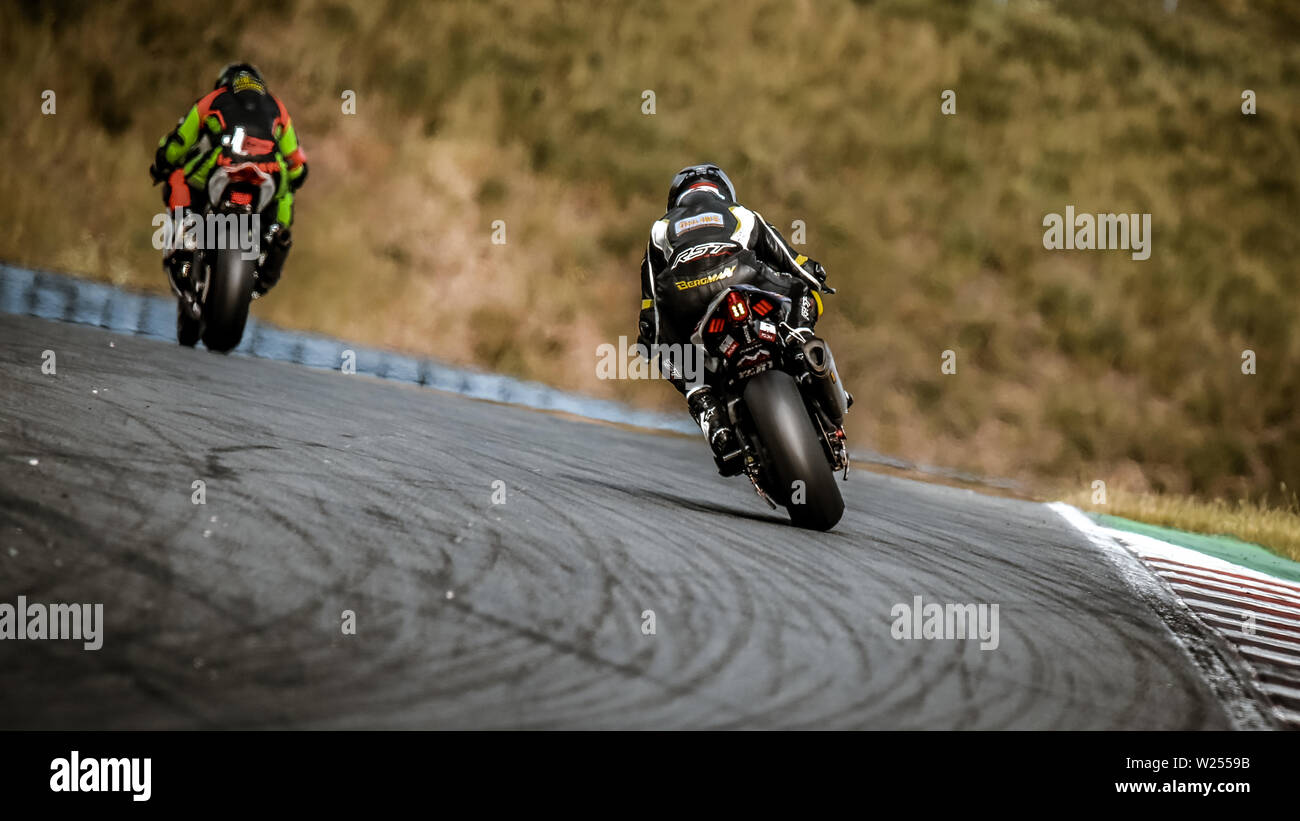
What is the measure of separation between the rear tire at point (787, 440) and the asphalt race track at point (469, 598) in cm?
24

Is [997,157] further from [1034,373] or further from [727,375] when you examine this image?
[727,375]

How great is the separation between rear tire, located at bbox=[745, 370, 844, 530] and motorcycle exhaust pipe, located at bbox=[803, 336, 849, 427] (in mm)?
136

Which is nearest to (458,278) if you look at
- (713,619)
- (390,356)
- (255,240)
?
(390,356)

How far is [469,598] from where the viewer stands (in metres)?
3.78

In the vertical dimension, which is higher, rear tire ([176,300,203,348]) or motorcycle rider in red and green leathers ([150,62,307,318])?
motorcycle rider in red and green leathers ([150,62,307,318])

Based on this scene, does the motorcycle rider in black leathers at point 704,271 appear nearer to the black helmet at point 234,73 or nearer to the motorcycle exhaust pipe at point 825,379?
the motorcycle exhaust pipe at point 825,379

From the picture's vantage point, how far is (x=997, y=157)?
77.2 ft

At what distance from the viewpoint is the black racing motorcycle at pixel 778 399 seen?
238 inches

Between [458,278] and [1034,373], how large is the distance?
852cm

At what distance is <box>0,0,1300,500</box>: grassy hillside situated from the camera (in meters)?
18.8

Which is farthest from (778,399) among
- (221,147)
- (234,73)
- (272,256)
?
(234,73)

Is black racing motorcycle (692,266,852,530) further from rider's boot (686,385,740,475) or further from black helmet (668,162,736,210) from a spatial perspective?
black helmet (668,162,736,210)

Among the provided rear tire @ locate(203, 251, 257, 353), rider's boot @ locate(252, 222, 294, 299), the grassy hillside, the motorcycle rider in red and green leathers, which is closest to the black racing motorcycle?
rear tire @ locate(203, 251, 257, 353)

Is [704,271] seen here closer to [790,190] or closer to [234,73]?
[234,73]
